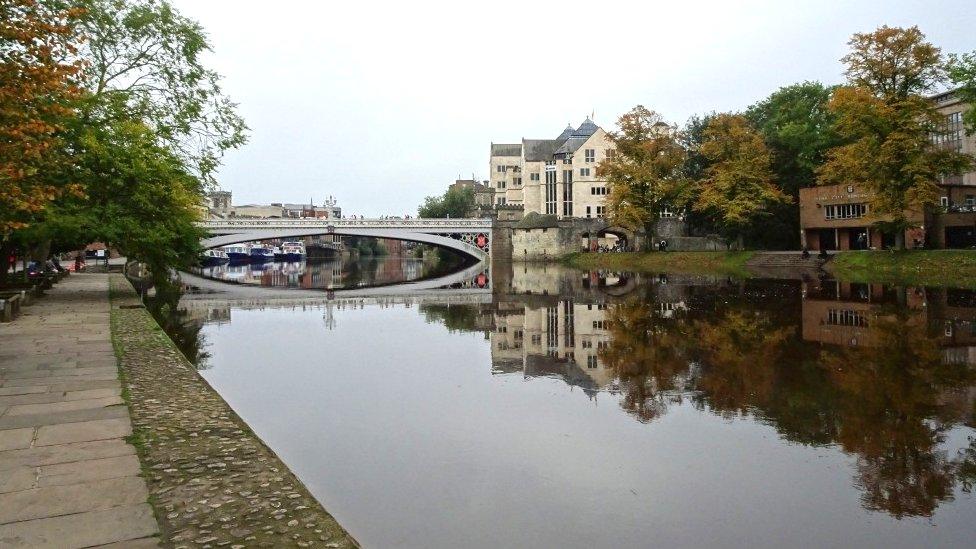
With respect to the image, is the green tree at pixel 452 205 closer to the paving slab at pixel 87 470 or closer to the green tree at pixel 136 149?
→ the green tree at pixel 136 149

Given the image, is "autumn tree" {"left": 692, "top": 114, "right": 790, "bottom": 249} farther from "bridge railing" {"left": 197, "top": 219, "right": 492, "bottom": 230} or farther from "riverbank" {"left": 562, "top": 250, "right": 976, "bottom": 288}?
"bridge railing" {"left": 197, "top": 219, "right": 492, "bottom": 230}

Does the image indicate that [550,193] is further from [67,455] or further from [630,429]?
[67,455]

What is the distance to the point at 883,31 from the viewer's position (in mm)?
40156

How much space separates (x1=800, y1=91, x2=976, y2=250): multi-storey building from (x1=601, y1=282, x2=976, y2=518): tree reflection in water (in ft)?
106

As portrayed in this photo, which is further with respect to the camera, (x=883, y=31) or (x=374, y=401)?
(x=883, y=31)

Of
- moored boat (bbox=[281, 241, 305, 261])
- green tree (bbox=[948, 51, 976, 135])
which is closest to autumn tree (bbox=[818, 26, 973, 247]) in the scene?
green tree (bbox=[948, 51, 976, 135])

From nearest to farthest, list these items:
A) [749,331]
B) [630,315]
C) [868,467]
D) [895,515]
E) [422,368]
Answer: [895,515]
[868,467]
[422,368]
[749,331]
[630,315]

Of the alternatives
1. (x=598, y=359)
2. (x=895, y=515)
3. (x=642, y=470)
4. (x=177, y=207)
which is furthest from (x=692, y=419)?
(x=177, y=207)

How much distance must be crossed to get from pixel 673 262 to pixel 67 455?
59.1 metres

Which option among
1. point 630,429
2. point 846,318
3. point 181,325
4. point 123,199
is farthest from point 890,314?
point 123,199

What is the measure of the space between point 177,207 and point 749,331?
2308 centimetres

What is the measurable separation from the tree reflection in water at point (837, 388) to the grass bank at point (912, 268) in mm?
20118

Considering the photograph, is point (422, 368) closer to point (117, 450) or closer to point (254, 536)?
point (117, 450)

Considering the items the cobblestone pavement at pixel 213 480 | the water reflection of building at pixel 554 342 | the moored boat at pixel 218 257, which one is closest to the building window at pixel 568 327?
the water reflection of building at pixel 554 342
